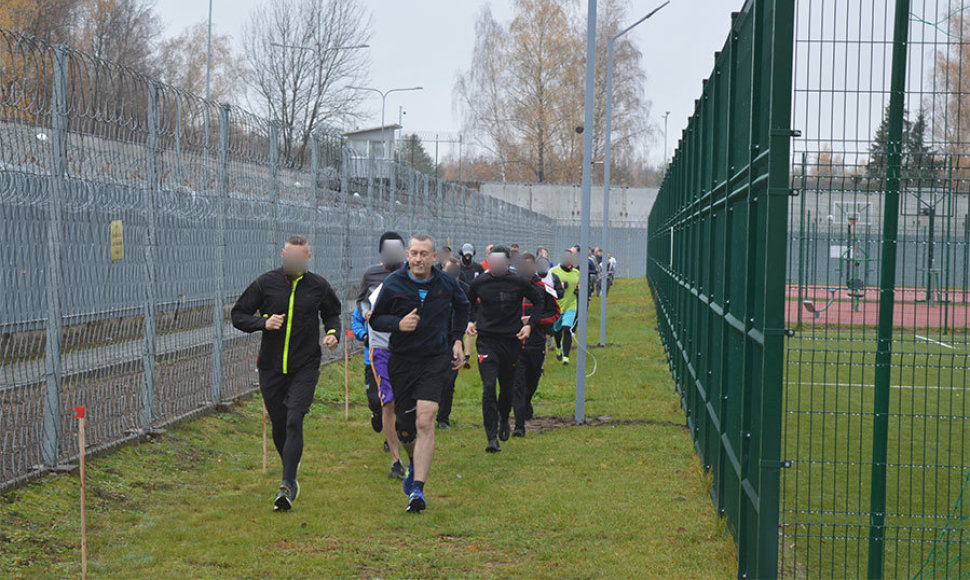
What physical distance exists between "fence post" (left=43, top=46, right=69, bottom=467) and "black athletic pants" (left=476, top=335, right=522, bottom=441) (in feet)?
13.4

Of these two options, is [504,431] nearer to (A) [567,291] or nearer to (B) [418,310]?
(B) [418,310]

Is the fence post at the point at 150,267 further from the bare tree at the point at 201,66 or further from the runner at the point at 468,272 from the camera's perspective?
the bare tree at the point at 201,66

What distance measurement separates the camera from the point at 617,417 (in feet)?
43.5

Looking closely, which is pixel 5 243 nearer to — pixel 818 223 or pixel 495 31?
pixel 818 223

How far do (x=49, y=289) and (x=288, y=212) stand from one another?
21.9ft

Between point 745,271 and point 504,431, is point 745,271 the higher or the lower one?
the higher one

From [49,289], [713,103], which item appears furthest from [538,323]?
[49,289]

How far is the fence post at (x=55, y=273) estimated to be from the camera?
8.21 meters

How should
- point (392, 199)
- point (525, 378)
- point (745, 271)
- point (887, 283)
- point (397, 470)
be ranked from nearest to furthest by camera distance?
point (887, 283), point (745, 271), point (397, 470), point (525, 378), point (392, 199)

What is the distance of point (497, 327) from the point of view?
1116 cm

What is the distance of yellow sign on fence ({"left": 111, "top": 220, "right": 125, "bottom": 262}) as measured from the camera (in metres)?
9.26

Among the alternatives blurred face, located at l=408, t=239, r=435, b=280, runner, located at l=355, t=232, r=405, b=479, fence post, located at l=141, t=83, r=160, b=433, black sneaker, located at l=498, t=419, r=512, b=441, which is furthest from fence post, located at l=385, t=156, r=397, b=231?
blurred face, located at l=408, t=239, r=435, b=280

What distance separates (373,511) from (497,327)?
3.14 meters

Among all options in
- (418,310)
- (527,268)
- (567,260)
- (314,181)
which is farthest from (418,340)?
(567,260)
